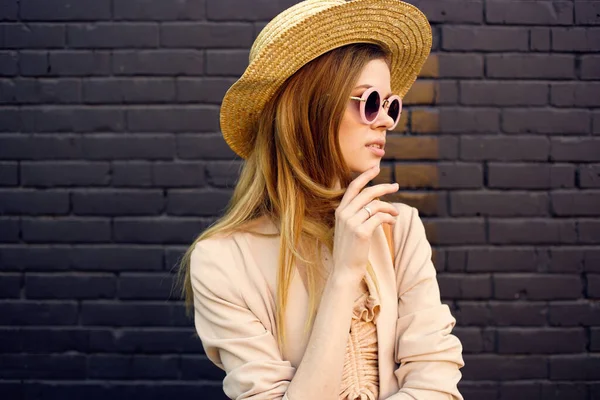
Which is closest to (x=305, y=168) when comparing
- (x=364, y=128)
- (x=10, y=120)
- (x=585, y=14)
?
(x=364, y=128)

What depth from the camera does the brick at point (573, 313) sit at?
127 inches

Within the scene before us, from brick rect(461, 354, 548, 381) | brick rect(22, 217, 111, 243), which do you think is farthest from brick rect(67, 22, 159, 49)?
brick rect(461, 354, 548, 381)

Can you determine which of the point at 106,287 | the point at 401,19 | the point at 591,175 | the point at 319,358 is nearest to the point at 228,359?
the point at 319,358

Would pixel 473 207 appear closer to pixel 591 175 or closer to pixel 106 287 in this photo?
pixel 591 175

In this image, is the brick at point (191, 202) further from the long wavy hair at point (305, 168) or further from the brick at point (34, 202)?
the long wavy hair at point (305, 168)

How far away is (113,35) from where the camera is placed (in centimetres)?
321

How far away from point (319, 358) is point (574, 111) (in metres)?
2.31

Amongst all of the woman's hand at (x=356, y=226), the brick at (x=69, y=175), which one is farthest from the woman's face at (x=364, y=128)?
the brick at (x=69, y=175)

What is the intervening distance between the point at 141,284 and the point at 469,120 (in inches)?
76.1

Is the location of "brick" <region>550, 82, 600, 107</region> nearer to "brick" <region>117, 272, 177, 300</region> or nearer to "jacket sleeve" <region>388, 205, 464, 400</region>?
"jacket sleeve" <region>388, 205, 464, 400</region>

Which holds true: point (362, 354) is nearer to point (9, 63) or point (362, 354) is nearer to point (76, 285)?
point (76, 285)

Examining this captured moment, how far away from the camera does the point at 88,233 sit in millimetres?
3211

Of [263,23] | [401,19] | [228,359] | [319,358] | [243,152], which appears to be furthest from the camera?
[263,23]

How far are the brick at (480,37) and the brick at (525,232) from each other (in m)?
0.92
